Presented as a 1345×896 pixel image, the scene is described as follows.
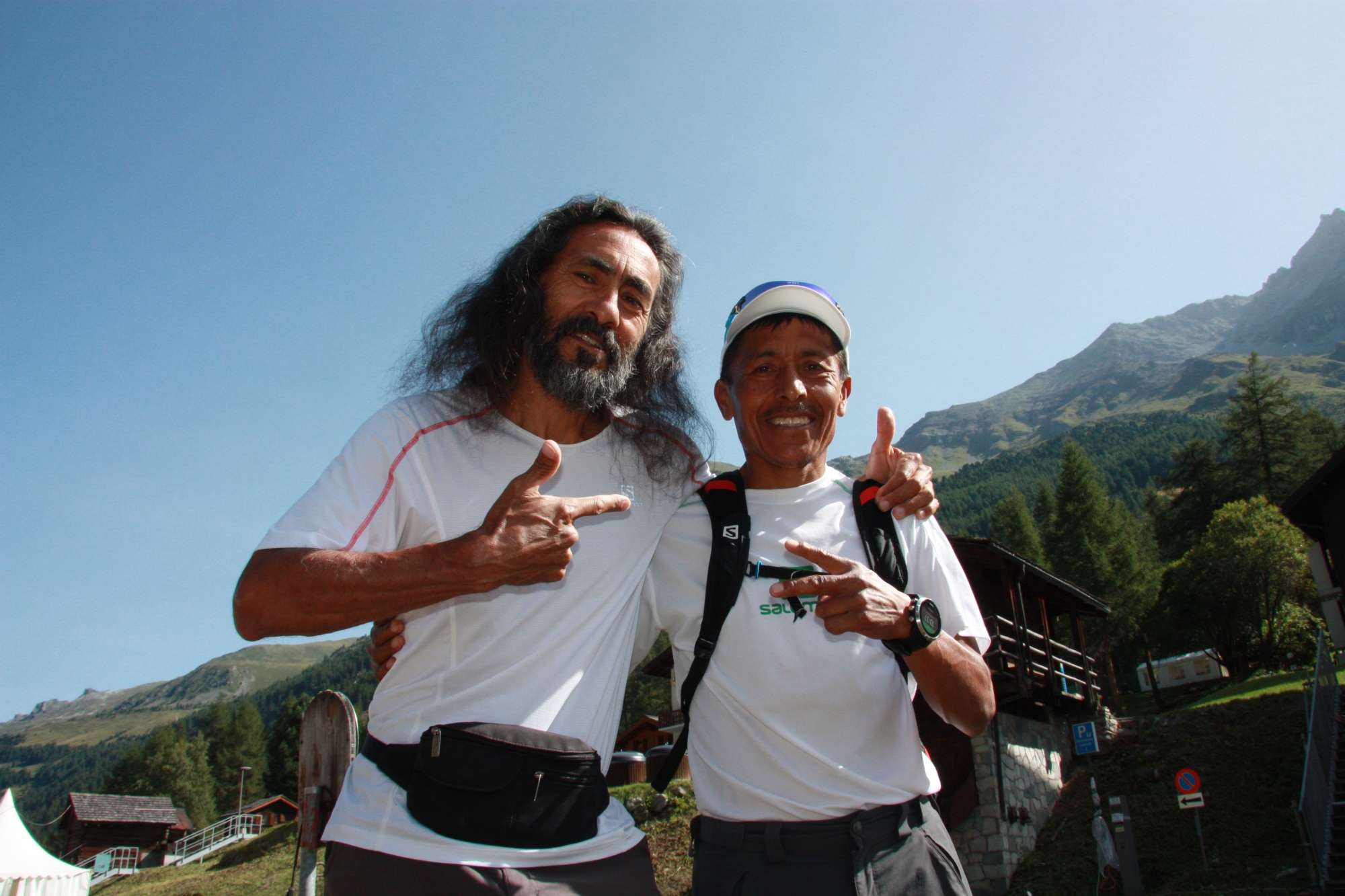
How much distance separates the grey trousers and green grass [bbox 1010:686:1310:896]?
14996 millimetres

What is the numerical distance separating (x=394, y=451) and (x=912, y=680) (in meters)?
2.00

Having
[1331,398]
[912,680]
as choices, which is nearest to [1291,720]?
[912,680]

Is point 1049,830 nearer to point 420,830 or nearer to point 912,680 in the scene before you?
point 912,680

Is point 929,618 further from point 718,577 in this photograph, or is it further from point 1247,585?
point 1247,585

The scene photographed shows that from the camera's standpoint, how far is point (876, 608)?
2.20 metres

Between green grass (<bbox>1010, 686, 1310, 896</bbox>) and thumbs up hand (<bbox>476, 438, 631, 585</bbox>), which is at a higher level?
thumbs up hand (<bbox>476, 438, 631, 585</bbox>)

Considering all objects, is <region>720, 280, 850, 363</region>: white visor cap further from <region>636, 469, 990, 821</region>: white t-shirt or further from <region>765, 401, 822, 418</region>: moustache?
<region>636, 469, 990, 821</region>: white t-shirt

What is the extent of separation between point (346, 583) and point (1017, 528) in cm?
6251

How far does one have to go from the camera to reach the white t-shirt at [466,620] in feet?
6.79

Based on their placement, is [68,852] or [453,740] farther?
[68,852]

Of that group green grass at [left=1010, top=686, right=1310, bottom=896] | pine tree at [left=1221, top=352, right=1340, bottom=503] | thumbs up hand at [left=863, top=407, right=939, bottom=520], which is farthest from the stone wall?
pine tree at [left=1221, top=352, right=1340, bottom=503]

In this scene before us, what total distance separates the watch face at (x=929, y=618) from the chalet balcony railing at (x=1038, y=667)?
46.1ft

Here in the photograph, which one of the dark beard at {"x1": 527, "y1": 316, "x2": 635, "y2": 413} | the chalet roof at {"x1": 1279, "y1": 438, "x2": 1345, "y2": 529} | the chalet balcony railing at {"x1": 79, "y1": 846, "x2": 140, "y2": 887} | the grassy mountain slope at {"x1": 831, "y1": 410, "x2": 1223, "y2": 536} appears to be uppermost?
the grassy mountain slope at {"x1": 831, "y1": 410, "x2": 1223, "y2": 536}

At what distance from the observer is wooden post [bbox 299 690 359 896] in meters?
3.22
